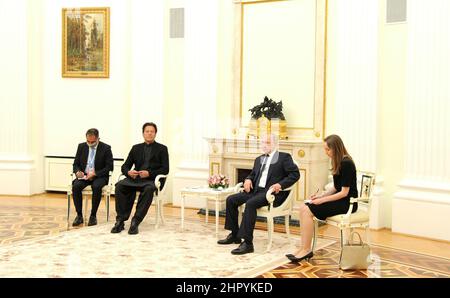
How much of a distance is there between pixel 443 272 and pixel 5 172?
807 centimetres

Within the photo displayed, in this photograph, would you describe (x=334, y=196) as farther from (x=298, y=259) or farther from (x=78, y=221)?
(x=78, y=221)

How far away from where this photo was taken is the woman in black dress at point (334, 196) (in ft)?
18.5

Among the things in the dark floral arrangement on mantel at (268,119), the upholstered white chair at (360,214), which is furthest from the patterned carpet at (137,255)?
the dark floral arrangement on mantel at (268,119)

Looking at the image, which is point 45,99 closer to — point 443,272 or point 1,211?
point 1,211

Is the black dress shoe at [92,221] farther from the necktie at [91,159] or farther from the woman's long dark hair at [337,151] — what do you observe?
the woman's long dark hair at [337,151]

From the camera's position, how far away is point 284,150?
8.26 m

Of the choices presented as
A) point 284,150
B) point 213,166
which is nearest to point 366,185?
point 284,150

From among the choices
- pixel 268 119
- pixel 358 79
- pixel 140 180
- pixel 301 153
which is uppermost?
pixel 358 79

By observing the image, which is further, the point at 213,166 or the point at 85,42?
the point at 85,42

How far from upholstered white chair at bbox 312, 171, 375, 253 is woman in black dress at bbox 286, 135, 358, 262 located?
7 centimetres

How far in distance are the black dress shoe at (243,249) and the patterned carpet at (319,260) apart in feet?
0.39

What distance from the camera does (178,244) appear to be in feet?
21.4

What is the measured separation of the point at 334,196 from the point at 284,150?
2.61 meters

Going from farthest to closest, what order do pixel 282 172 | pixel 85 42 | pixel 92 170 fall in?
pixel 85 42, pixel 92 170, pixel 282 172
